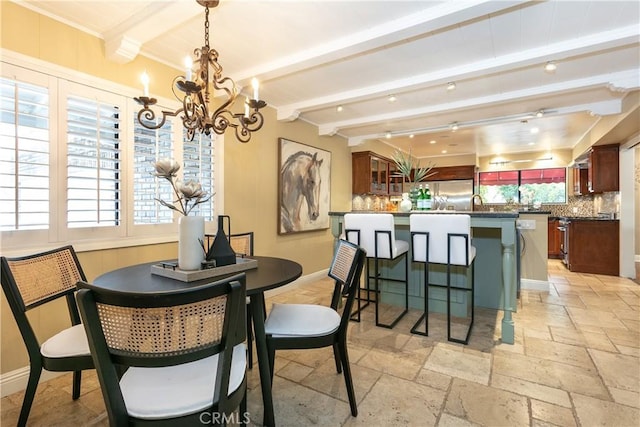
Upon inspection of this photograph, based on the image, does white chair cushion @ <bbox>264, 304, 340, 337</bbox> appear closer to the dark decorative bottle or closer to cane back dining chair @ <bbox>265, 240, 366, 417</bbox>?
cane back dining chair @ <bbox>265, 240, 366, 417</bbox>

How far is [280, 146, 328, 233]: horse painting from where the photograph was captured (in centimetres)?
423

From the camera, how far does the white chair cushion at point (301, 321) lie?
65.6 inches

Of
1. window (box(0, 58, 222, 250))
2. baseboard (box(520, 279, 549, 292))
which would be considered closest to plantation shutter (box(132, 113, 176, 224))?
window (box(0, 58, 222, 250))

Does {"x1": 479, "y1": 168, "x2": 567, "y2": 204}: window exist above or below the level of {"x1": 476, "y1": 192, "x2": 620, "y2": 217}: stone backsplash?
above

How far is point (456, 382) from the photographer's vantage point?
2043 millimetres

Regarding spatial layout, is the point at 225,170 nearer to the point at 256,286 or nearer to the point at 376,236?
the point at 376,236

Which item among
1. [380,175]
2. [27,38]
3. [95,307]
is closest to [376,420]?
[95,307]

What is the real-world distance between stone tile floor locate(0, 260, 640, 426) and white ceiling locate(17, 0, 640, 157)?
7.75ft

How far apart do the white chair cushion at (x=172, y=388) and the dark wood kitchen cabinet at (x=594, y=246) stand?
20.2 feet

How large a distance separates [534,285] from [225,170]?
4.36 m

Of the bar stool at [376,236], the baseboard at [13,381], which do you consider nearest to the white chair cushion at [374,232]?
the bar stool at [376,236]

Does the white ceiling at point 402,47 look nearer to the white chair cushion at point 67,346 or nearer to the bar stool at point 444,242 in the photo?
the bar stool at point 444,242

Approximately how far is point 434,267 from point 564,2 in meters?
2.41

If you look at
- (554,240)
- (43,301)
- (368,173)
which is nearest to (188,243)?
(43,301)
